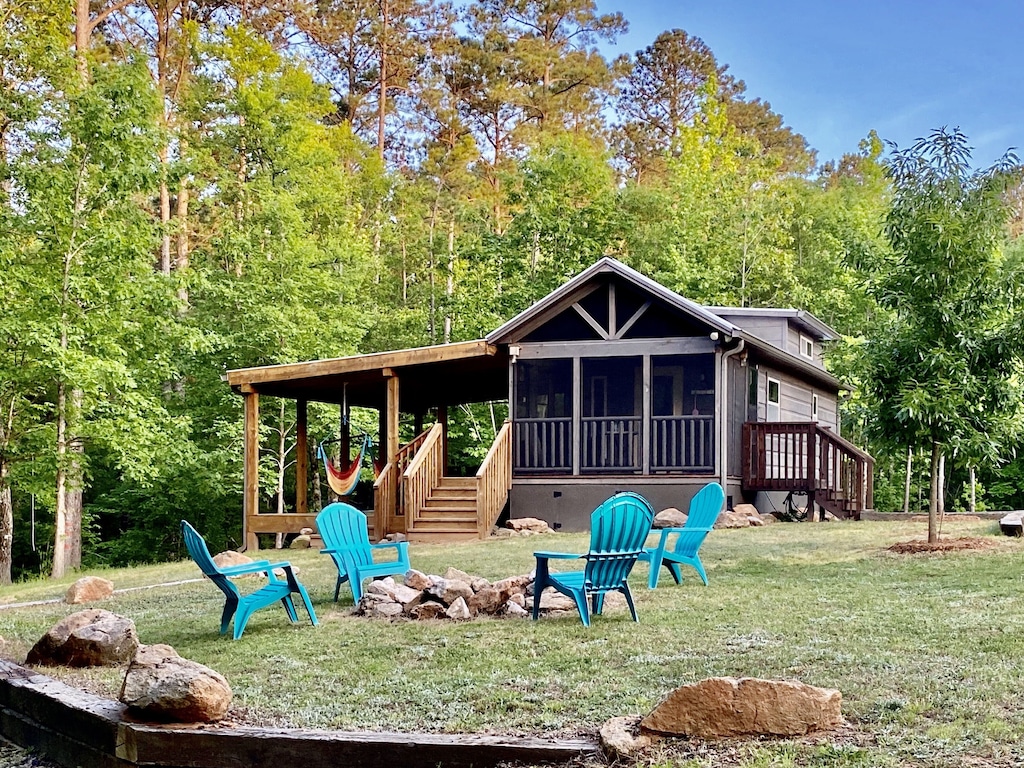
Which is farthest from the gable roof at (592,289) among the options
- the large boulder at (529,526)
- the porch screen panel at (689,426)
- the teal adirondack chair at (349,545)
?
the teal adirondack chair at (349,545)

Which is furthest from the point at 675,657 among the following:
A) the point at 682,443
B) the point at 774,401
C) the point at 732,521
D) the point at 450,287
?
the point at 450,287

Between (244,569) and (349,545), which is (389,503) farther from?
(244,569)

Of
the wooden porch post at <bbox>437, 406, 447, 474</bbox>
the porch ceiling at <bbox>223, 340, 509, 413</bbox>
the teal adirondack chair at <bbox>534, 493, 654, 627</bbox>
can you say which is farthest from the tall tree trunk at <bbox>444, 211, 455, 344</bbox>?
the teal adirondack chair at <bbox>534, 493, 654, 627</bbox>

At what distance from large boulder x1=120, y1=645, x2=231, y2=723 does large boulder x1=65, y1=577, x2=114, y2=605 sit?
529 centimetres

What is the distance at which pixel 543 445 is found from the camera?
16.6 meters

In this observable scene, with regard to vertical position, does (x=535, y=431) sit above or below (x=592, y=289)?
below

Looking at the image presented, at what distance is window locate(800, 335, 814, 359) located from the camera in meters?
21.3

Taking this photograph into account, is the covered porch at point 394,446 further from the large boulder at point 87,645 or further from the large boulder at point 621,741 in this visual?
the large boulder at point 621,741

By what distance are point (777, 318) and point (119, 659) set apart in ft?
50.5

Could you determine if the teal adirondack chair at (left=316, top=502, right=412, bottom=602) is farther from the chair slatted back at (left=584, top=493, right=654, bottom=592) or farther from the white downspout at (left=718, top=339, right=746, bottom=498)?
the white downspout at (left=718, top=339, right=746, bottom=498)

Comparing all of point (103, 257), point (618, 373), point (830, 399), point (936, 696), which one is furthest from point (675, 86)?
point (936, 696)

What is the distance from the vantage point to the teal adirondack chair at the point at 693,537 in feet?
29.1

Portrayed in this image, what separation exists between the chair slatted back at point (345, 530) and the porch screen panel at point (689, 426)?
818cm

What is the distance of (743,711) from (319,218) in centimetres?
2312
